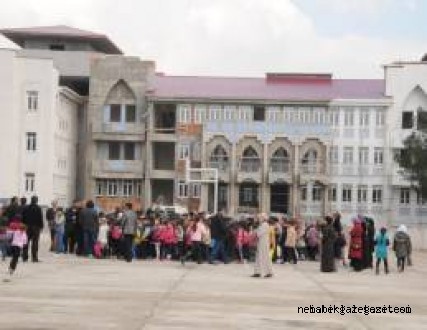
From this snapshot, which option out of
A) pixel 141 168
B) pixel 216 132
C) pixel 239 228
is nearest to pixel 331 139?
pixel 216 132

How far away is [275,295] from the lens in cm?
1909

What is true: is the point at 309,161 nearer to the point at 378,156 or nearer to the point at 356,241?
the point at 378,156

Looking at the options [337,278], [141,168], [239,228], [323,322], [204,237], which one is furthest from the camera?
[141,168]

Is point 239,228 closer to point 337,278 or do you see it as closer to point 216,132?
point 337,278

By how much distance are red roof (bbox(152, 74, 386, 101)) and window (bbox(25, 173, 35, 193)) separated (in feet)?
38.0

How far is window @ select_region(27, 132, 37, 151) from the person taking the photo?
227ft

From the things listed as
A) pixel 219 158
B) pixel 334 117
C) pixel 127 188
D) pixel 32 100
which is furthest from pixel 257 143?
pixel 32 100

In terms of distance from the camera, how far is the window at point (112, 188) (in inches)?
2985

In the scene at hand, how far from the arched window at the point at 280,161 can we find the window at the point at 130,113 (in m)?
10.5

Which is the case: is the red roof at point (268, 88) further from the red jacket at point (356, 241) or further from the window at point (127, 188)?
the red jacket at point (356, 241)

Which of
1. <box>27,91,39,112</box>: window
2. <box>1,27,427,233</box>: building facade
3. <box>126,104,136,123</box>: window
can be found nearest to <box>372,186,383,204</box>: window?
<box>1,27,427,233</box>: building facade

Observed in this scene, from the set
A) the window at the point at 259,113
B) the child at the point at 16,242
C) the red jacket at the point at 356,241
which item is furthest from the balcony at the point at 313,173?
the child at the point at 16,242

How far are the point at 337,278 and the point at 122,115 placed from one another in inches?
2028

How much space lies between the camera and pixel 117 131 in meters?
75.6
